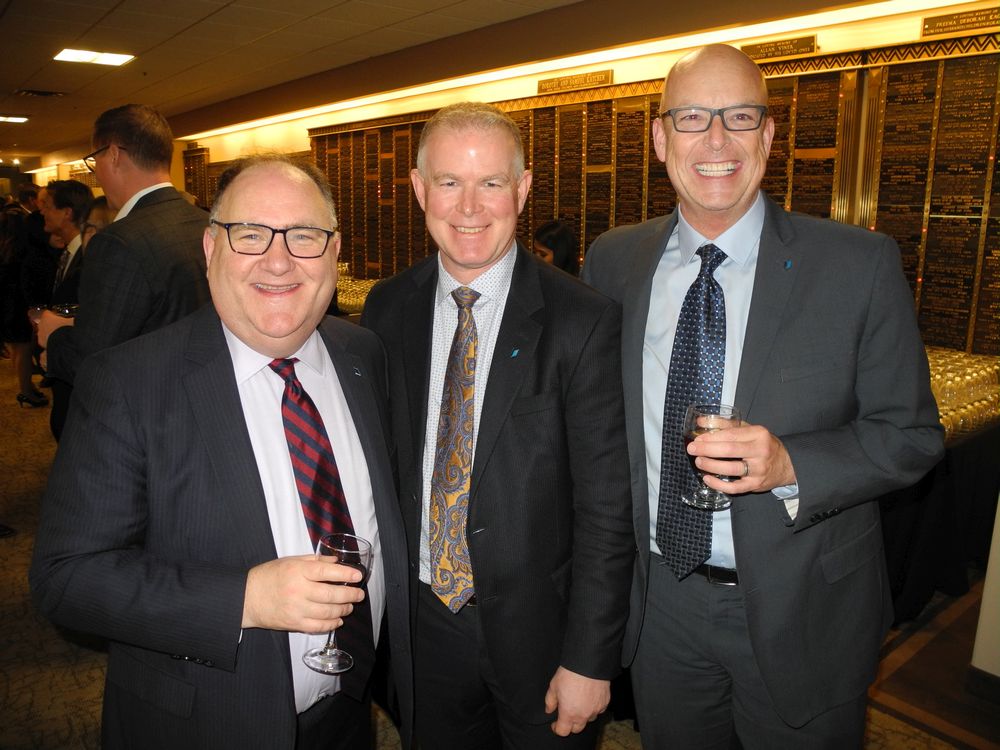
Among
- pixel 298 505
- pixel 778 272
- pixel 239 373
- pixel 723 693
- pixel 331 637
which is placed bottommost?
pixel 723 693

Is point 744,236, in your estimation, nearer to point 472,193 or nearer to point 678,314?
point 678,314

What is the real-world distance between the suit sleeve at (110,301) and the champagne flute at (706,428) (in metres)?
2.54

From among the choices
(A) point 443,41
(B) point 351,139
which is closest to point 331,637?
(A) point 443,41

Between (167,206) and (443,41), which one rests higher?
(443,41)

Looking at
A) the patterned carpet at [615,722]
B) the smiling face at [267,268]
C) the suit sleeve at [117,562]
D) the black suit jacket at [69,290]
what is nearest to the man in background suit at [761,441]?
the smiling face at [267,268]

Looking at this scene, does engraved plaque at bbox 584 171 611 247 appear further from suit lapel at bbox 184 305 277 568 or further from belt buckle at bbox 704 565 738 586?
suit lapel at bbox 184 305 277 568

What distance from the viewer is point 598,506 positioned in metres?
1.67

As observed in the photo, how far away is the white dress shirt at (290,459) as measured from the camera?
142 cm

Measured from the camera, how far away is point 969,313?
4547 mm

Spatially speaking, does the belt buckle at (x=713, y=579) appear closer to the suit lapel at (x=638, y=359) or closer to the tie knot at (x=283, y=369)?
the suit lapel at (x=638, y=359)

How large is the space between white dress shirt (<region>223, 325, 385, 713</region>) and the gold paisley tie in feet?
0.56

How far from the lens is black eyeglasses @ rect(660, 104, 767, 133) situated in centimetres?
173

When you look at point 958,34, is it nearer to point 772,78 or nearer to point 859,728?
point 772,78

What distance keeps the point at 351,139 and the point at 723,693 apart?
9189 millimetres
